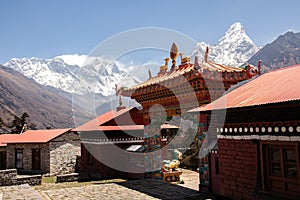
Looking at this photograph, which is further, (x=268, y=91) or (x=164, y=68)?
(x=164, y=68)

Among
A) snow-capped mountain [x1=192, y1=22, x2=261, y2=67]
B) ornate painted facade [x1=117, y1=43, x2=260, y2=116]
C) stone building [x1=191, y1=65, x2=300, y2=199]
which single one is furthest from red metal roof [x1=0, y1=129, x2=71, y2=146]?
snow-capped mountain [x1=192, y1=22, x2=261, y2=67]

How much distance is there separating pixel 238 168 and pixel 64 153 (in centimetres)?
1651

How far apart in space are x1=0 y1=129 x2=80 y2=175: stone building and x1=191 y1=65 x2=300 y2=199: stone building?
14.7 m

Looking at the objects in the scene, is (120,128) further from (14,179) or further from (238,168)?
(238,168)

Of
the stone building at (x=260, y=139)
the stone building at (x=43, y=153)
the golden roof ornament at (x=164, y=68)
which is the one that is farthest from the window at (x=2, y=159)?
the stone building at (x=260, y=139)

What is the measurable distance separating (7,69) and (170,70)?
180 metres

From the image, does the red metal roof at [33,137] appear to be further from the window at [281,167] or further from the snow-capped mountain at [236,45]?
the snow-capped mountain at [236,45]

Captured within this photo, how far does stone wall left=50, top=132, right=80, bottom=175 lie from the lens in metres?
22.0

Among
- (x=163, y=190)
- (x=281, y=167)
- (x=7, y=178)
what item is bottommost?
(x=7, y=178)

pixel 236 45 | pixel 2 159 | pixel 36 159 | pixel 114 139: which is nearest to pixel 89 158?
pixel 114 139

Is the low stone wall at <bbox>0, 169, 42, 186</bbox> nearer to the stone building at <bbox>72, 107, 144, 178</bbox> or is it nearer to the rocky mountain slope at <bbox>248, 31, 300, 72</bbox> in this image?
the stone building at <bbox>72, 107, 144, 178</bbox>

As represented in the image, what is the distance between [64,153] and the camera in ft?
74.3

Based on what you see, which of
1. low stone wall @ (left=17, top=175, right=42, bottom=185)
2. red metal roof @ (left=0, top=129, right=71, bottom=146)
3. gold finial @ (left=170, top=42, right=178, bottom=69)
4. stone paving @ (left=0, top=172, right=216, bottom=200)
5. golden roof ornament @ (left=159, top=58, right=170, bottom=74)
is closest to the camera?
stone paving @ (left=0, top=172, right=216, bottom=200)

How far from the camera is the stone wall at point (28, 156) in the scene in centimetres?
2181
